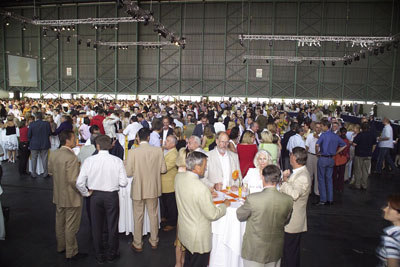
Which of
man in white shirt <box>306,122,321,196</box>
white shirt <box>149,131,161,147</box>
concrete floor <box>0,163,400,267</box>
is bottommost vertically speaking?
concrete floor <box>0,163,400,267</box>

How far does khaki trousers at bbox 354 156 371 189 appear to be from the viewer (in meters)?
6.92

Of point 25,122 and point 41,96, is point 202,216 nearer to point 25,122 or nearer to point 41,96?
point 25,122

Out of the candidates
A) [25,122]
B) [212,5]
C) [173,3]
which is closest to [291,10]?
[212,5]

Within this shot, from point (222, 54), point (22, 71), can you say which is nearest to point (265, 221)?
point (222, 54)

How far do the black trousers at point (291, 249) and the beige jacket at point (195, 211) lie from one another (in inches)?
40.1

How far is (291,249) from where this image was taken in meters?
3.22

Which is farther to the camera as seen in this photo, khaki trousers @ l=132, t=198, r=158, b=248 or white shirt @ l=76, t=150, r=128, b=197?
khaki trousers @ l=132, t=198, r=158, b=248

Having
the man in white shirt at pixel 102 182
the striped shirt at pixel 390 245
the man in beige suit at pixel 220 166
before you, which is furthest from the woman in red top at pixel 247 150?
the striped shirt at pixel 390 245

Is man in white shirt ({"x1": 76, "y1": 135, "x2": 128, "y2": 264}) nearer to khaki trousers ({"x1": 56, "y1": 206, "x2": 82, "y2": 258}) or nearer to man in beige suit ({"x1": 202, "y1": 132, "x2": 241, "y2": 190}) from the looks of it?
khaki trousers ({"x1": 56, "y1": 206, "x2": 82, "y2": 258})

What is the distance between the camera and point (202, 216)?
260cm

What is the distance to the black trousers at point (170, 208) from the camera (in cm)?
440

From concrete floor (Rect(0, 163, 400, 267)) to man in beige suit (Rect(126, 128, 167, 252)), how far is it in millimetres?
600

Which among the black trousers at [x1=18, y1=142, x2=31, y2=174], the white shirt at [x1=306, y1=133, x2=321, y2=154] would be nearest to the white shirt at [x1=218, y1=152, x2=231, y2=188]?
the white shirt at [x1=306, y1=133, x2=321, y2=154]

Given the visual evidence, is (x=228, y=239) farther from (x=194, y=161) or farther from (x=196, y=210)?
(x=194, y=161)
